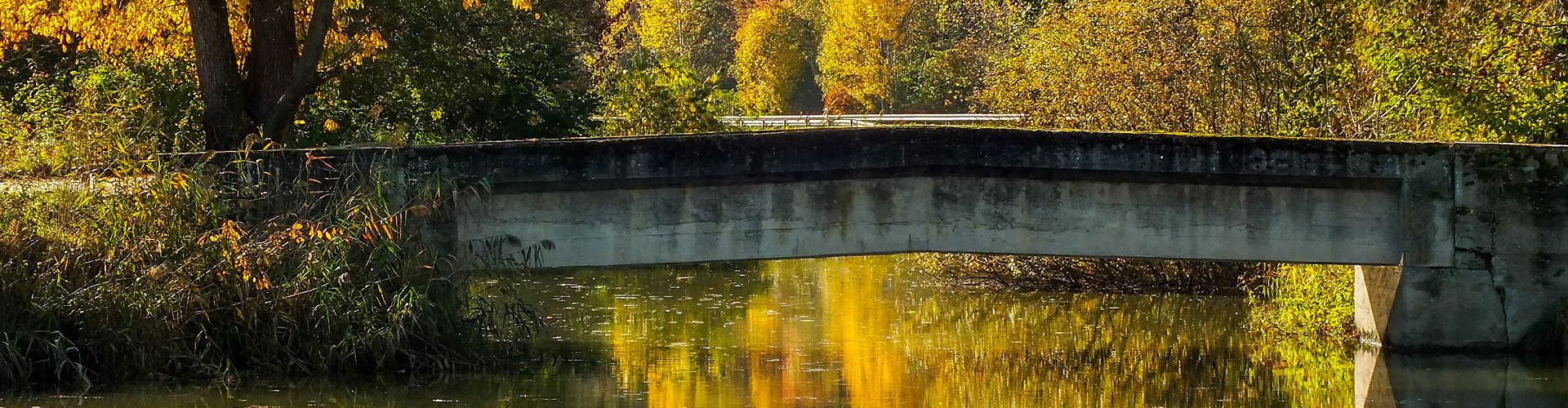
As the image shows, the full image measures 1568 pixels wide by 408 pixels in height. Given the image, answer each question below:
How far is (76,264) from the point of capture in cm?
1000

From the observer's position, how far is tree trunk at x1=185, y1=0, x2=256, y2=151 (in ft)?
46.0

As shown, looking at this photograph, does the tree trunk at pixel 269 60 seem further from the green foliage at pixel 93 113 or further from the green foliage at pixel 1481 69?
the green foliage at pixel 1481 69

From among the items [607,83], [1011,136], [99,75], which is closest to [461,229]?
[1011,136]

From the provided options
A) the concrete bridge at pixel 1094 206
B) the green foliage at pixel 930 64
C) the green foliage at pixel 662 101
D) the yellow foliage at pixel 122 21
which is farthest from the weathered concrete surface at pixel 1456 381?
the green foliage at pixel 930 64

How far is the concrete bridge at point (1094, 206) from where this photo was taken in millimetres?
11148

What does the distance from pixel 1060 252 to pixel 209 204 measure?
526 centimetres

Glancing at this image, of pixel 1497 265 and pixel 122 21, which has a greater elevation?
pixel 122 21

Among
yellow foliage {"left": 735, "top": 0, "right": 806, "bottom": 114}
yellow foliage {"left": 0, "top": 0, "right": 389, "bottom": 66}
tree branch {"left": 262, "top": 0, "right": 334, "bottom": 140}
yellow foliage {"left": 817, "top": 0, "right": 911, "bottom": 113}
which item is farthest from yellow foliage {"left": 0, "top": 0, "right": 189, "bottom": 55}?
yellow foliage {"left": 735, "top": 0, "right": 806, "bottom": 114}

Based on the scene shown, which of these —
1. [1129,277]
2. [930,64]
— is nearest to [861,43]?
[930,64]

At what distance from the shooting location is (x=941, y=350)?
473 inches

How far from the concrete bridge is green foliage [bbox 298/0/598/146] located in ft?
18.8

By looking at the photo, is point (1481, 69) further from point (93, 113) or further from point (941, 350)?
point (93, 113)

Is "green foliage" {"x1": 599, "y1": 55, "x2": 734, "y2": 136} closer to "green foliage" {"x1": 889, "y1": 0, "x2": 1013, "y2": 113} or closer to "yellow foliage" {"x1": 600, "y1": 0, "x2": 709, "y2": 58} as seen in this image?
"yellow foliage" {"x1": 600, "y1": 0, "x2": 709, "y2": 58}

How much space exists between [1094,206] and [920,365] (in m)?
1.54
